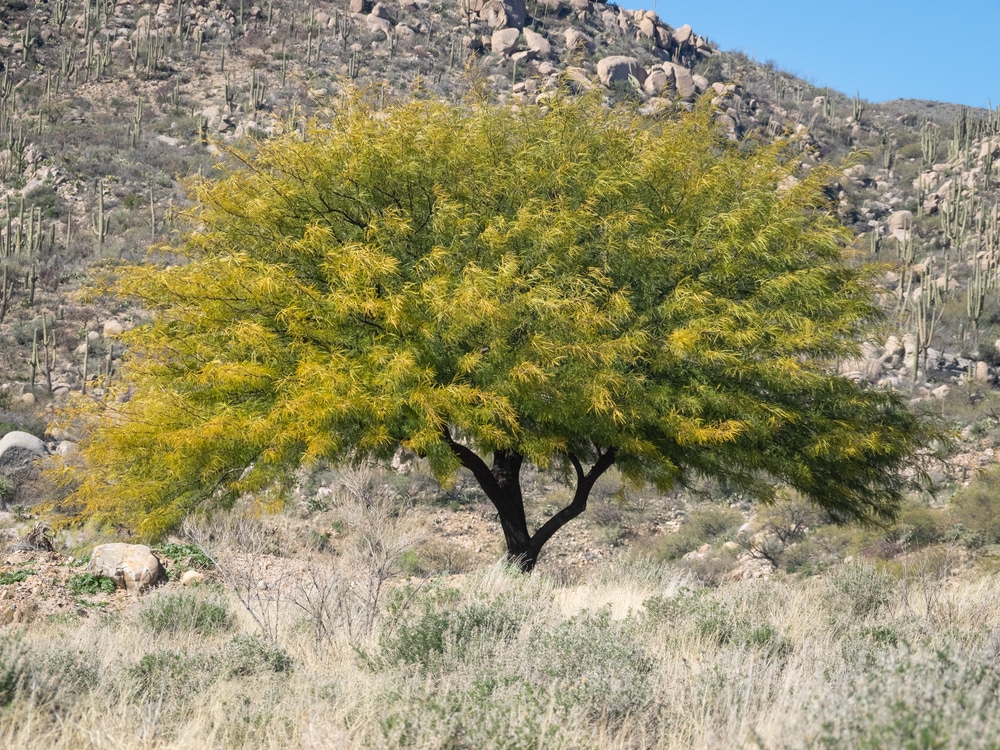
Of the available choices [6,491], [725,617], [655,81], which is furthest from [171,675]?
[655,81]

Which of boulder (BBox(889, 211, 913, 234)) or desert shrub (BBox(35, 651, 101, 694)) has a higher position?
boulder (BBox(889, 211, 913, 234))

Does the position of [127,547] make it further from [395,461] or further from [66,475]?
[395,461]

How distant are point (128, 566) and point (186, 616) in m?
4.42

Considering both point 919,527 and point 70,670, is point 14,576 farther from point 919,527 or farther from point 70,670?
point 919,527

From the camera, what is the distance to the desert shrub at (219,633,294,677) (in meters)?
5.78

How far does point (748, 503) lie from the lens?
90.9ft

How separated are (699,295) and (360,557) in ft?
14.3

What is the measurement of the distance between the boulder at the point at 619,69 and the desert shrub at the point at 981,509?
3584cm

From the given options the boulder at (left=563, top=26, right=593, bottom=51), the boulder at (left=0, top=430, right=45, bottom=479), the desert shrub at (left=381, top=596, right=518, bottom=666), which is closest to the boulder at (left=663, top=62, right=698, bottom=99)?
the boulder at (left=563, top=26, right=593, bottom=51)

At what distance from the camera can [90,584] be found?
38.7ft

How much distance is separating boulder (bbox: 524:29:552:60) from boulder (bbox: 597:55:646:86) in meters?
3.31

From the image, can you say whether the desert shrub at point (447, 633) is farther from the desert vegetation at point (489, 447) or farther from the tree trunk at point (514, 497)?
the tree trunk at point (514, 497)

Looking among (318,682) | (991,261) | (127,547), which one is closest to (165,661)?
(318,682)

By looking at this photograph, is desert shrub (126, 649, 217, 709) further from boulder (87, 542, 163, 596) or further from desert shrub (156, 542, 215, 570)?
desert shrub (156, 542, 215, 570)
